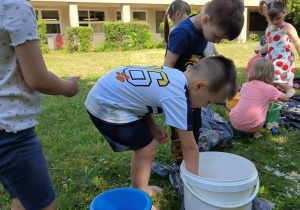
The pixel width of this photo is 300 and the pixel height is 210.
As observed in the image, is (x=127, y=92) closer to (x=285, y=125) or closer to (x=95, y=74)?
(x=285, y=125)

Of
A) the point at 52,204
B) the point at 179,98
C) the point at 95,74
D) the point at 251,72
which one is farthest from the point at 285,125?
the point at 95,74

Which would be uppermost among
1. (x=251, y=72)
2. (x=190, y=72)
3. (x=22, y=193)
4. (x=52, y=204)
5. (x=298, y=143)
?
(x=190, y=72)

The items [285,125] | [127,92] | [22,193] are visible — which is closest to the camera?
[22,193]

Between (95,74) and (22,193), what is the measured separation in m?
5.55

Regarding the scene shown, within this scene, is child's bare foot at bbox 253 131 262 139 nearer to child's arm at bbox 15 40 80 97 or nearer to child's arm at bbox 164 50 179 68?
child's arm at bbox 164 50 179 68

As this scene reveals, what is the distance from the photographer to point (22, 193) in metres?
1.12

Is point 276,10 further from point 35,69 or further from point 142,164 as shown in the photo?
point 35,69

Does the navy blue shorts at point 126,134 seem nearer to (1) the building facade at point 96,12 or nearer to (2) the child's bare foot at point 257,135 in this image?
(2) the child's bare foot at point 257,135

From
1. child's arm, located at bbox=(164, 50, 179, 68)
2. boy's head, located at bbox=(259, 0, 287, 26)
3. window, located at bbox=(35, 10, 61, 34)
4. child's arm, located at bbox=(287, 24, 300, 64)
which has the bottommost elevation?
child's arm, located at bbox=(164, 50, 179, 68)

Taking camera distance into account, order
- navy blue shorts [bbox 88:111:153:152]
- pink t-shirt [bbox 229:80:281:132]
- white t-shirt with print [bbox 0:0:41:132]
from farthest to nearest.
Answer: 1. pink t-shirt [bbox 229:80:281:132]
2. navy blue shorts [bbox 88:111:153:152]
3. white t-shirt with print [bbox 0:0:41:132]

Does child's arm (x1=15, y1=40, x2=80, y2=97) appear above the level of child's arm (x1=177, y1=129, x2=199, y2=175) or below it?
above

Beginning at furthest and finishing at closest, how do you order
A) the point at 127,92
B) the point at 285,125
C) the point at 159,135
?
1. the point at 285,125
2. the point at 159,135
3. the point at 127,92

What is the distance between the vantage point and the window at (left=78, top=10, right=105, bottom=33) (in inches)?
625

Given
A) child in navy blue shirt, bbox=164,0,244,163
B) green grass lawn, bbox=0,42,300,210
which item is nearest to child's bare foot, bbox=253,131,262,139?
green grass lawn, bbox=0,42,300,210
